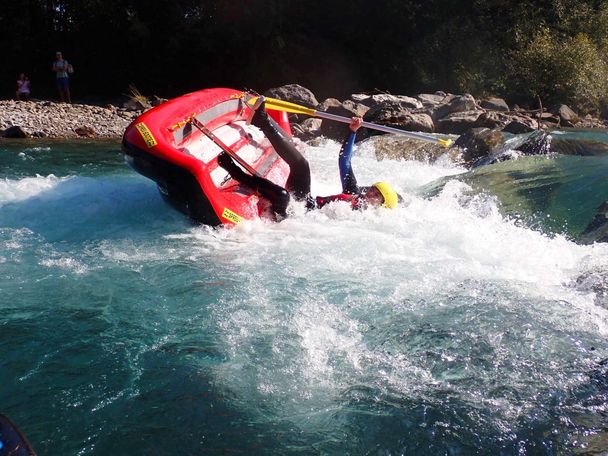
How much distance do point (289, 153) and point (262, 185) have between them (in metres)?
0.41

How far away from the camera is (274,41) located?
20.9m

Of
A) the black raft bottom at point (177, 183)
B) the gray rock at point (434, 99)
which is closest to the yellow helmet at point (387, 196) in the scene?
the black raft bottom at point (177, 183)

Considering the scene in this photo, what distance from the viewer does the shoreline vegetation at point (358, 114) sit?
40.5ft

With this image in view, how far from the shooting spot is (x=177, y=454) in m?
2.64

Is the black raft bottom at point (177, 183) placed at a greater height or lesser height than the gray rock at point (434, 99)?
greater

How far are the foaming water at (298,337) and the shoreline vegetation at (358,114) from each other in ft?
22.9

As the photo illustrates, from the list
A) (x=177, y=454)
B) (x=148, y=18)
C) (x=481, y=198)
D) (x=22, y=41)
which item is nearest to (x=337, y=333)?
(x=177, y=454)

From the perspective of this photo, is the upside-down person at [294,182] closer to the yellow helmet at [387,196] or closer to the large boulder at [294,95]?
the yellow helmet at [387,196]

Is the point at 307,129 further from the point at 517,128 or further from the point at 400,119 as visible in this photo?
the point at 517,128

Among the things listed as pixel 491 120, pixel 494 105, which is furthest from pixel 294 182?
pixel 494 105

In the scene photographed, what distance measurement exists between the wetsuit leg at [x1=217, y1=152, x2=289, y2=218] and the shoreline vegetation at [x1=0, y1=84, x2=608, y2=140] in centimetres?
629

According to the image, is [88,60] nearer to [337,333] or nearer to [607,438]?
[337,333]

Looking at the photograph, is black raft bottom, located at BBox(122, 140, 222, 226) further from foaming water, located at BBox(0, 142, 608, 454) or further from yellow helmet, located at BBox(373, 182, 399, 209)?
yellow helmet, located at BBox(373, 182, 399, 209)

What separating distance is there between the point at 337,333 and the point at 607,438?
1483mm
